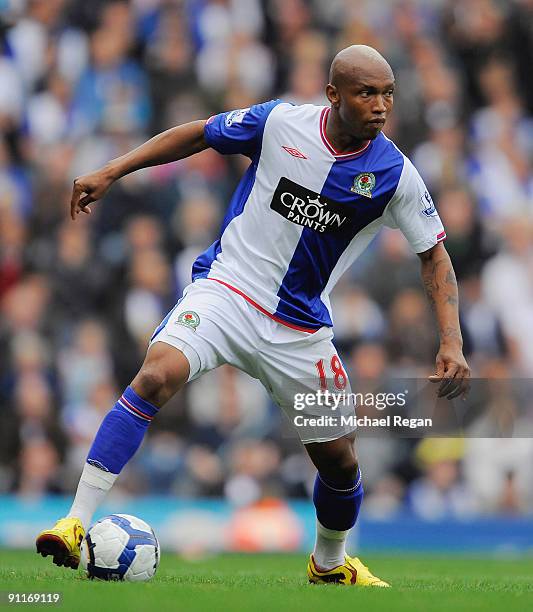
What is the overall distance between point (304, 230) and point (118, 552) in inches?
77.3

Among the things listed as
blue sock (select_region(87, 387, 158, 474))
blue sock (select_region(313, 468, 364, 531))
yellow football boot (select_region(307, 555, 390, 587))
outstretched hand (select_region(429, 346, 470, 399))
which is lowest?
yellow football boot (select_region(307, 555, 390, 587))

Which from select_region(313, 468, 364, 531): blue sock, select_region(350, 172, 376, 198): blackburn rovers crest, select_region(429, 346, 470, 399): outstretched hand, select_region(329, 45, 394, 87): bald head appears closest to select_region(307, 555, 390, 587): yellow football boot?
select_region(313, 468, 364, 531): blue sock

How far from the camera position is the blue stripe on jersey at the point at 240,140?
7.36 m

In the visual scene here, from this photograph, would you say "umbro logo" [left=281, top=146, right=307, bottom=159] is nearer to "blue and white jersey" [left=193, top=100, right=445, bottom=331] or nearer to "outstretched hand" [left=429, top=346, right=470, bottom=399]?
"blue and white jersey" [left=193, top=100, right=445, bottom=331]

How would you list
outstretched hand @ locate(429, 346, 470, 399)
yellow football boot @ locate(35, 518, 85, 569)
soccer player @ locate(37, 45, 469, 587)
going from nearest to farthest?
yellow football boot @ locate(35, 518, 85, 569) < outstretched hand @ locate(429, 346, 470, 399) < soccer player @ locate(37, 45, 469, 587)

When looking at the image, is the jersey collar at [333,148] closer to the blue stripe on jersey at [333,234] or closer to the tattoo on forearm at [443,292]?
the blue stripe on jersey at [333,234]

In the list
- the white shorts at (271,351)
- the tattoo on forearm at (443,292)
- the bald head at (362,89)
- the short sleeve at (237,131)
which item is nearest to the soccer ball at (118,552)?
the white shorts at (271,351)

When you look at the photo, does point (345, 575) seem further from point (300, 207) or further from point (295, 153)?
point (295, 153)

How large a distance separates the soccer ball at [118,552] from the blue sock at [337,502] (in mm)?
1081

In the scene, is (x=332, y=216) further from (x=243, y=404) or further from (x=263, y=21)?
(x=263, y=21)

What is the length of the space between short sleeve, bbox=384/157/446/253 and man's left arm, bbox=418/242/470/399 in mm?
72

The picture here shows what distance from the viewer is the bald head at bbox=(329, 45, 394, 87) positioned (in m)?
7.01

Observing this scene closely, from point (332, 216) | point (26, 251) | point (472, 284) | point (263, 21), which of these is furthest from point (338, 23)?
point (332, 216)

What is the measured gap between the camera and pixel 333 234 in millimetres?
7340
